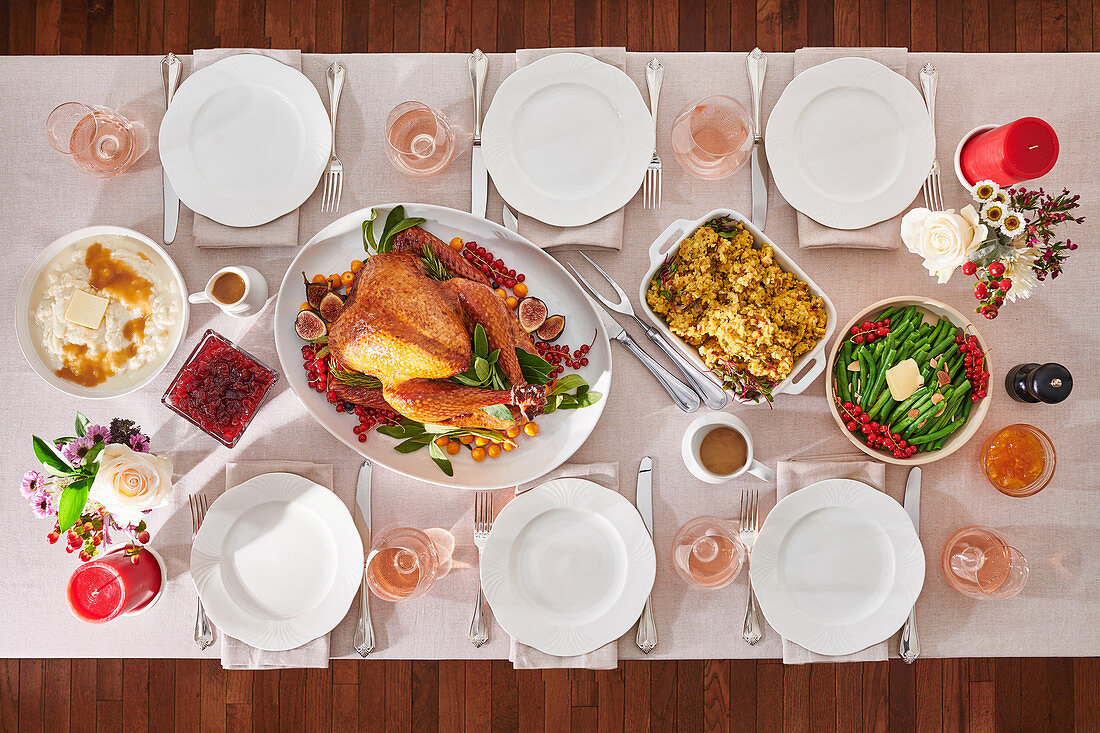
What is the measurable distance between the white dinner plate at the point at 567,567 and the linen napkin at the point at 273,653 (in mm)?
404

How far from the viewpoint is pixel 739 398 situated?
1.45m

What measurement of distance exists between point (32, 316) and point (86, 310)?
0.42 ft

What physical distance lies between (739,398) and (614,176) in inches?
22.6

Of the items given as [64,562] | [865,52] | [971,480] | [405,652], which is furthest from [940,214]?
[64,562]

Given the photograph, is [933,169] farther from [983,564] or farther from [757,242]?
[983,564]

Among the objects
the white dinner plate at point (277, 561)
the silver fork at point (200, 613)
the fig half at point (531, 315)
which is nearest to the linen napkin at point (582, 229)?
the fig half at point (531, 315)

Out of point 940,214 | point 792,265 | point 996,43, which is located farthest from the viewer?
point 996,43

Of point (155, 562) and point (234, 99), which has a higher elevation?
point (234, 99)

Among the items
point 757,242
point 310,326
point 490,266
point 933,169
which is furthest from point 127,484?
point 933,169

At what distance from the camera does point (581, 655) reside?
1.45 m

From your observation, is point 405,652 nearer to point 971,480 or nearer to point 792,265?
point 792,265

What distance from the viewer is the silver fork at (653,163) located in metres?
1.53

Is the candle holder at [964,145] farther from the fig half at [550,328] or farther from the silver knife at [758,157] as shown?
the fig half at [550,328]

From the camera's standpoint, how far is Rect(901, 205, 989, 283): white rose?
→ 1.25 meters
